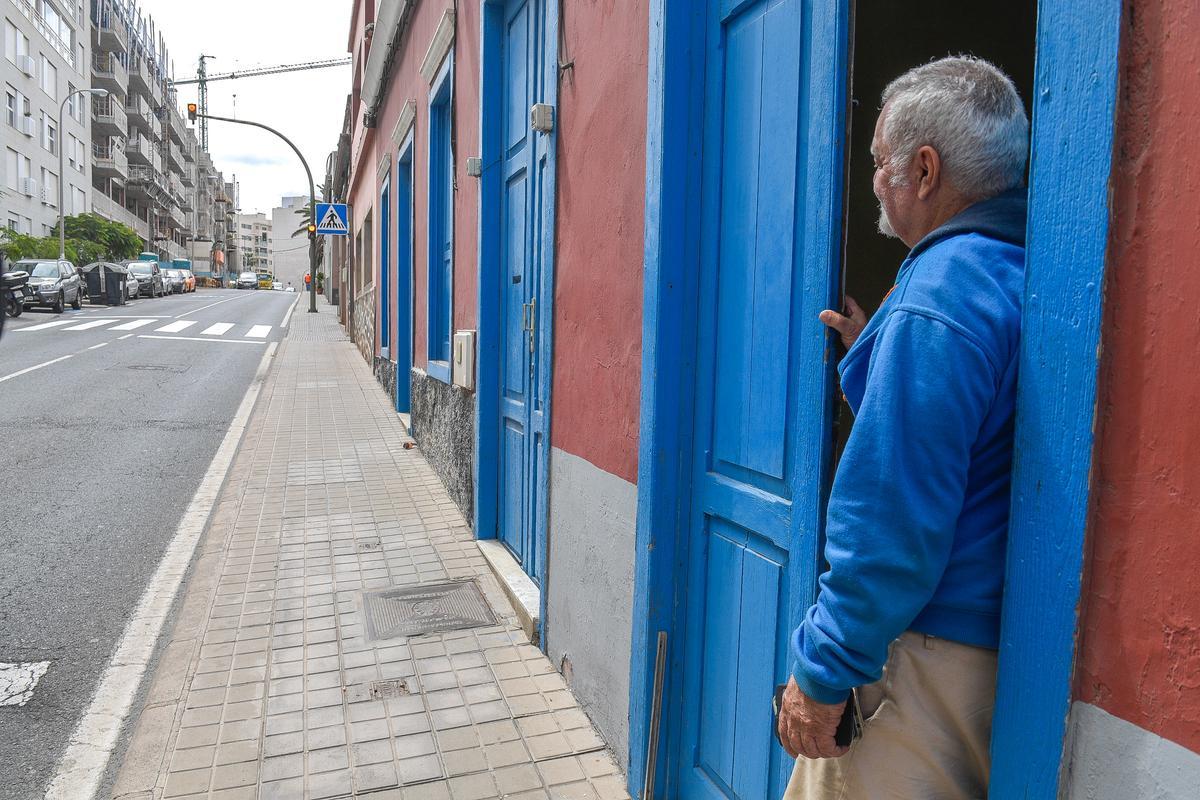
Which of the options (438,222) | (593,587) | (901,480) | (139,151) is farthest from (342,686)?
(139,151)

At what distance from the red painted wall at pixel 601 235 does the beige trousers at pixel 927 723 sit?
154 centimetres

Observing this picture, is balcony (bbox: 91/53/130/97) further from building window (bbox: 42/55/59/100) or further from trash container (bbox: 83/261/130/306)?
trash container (bbox: 83/261/130/306)

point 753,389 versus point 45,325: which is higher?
point 753,389

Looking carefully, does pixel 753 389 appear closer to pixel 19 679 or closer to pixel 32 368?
pixel 19 679

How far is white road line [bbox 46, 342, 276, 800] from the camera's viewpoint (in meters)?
3.01

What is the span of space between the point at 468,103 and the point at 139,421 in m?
6.58

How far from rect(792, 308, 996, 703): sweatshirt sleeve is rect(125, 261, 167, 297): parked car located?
4307 centimetres

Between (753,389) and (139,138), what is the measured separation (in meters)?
71.9

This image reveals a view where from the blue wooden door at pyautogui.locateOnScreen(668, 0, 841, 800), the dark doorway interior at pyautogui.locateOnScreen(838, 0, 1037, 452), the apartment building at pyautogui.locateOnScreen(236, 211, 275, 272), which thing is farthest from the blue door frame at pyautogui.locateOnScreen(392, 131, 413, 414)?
the apartment building at pyautogui.locateOnScreen(236, 211, 275, 272)

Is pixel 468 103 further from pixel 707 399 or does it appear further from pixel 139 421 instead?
pixel 139 421

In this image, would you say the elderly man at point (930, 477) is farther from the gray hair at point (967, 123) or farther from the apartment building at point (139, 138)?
the apartment building at point (139, 138)

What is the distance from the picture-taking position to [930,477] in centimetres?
128

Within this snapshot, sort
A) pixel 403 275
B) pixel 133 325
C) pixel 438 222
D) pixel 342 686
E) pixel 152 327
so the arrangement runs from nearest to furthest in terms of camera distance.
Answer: pixel 342 686
pixel 438 222
pixel 403 275
pixel 152 327
pixel 133 325

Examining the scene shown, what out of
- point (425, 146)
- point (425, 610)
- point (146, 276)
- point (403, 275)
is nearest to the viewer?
point (425, 610)
